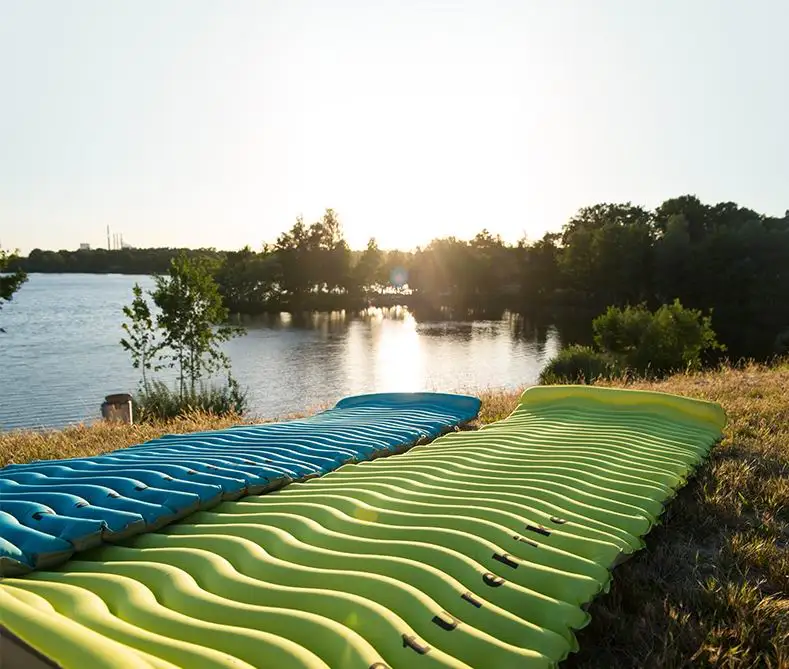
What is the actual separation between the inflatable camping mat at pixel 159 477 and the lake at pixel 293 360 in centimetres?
694

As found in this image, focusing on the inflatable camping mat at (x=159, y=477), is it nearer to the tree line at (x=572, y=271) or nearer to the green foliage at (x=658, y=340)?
the green foliage at (x=658, y=340)

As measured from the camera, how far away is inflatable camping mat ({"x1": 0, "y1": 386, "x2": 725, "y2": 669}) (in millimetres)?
1800

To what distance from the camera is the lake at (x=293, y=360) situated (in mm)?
19406

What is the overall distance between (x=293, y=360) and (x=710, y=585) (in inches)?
1042

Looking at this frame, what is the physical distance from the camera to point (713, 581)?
2668mm

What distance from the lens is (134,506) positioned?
2.95 m

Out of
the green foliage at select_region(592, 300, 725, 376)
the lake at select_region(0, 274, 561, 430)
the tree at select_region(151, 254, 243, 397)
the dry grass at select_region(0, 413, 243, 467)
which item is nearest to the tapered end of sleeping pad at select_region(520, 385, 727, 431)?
the dry grass at select_region(0, 413, 243, 467)

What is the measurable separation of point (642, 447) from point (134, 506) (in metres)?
3.53

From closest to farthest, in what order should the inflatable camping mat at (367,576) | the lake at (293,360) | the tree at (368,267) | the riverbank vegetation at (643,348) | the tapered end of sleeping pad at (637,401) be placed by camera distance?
the inflatable camping mat at (367,576)
the tapered end of sleeping pad at (637,401)
the riverbank vegetation at (643,348)
the lake at (293,360)
the tree at (368,267)

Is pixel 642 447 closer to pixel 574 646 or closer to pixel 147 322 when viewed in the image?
pixel 574 646

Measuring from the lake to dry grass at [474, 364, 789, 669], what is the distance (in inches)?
318

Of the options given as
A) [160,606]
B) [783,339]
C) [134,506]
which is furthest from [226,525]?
[783,339]

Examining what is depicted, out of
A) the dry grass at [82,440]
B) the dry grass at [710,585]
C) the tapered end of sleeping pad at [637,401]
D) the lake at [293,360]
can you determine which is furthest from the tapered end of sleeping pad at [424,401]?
the lake at [293,360]

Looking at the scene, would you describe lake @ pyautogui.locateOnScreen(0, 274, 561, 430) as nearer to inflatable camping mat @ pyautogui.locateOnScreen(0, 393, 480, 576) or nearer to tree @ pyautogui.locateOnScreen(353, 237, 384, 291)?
inflatable camping mat @ pyautogui.locateOnScreen(0, 393, 480, 576)
